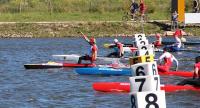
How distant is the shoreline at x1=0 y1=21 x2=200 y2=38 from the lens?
200 ft

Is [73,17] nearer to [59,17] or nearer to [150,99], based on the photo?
[59,17]

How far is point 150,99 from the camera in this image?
13242mm

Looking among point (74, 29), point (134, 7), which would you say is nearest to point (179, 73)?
point (134, 7)

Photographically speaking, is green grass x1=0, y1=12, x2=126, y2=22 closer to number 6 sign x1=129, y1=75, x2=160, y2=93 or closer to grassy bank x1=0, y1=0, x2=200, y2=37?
grassy bank x1=0, y1=0, x2=200, y2=37

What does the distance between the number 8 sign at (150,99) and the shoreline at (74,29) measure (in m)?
47.3

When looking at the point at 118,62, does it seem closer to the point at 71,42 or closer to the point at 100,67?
the point at 100,67

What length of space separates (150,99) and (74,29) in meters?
48.2

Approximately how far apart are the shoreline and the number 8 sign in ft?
155

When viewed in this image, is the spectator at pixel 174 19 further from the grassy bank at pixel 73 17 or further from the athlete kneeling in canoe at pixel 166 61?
the athlete kneeling in canoe at pixel 166 61

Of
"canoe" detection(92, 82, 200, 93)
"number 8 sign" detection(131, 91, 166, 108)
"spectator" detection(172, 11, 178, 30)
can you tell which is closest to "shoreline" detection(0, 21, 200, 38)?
"spectator" detection(172, 11, 178, 30)

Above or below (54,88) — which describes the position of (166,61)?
above

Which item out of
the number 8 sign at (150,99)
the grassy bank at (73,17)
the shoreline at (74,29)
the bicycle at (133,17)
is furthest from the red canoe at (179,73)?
the bicycle at (133,17)

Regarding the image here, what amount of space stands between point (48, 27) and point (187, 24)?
12632mm

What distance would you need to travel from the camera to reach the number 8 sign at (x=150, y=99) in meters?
13.1
